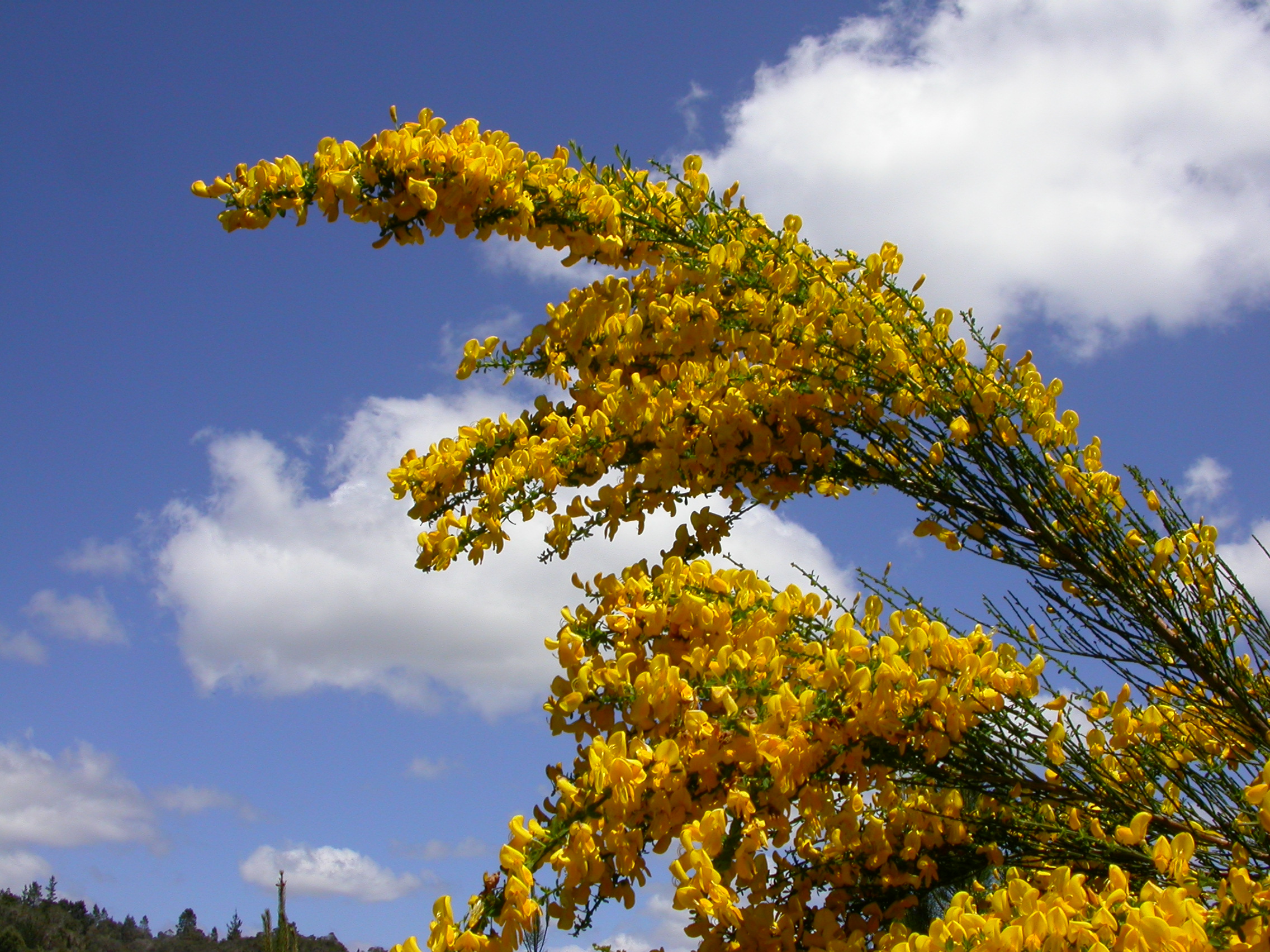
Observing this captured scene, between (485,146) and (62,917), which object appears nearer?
(485,146)

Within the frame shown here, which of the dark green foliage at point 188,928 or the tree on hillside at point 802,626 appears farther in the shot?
the dark green foliage at point 188,928

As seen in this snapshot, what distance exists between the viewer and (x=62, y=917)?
1203 inches

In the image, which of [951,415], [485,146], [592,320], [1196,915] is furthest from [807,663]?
[485,146]

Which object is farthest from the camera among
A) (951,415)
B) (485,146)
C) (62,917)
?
(62,917)

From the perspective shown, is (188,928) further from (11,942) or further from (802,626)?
(802,626)

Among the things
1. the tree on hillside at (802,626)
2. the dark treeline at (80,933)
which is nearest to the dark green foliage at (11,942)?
the dark treeline at (80,933)

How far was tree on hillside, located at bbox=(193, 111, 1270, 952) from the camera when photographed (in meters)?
2.05

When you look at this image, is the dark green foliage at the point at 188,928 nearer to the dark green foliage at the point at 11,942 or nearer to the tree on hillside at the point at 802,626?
the dark green foliage at the point at 11,942

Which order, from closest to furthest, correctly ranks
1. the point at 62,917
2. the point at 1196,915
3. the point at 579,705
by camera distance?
1. the point at 1196,915
2. the point at 579,705
3. the point at 62,917

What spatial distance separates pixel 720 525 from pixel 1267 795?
1892 millimetres

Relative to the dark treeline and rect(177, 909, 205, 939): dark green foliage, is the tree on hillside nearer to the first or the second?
the dark treeline

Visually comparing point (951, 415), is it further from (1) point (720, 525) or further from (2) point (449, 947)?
(2) point (449, 947)

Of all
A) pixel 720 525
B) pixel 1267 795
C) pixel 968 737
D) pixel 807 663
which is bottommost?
pixel 1267 795

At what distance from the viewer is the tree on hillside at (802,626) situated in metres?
2.05
